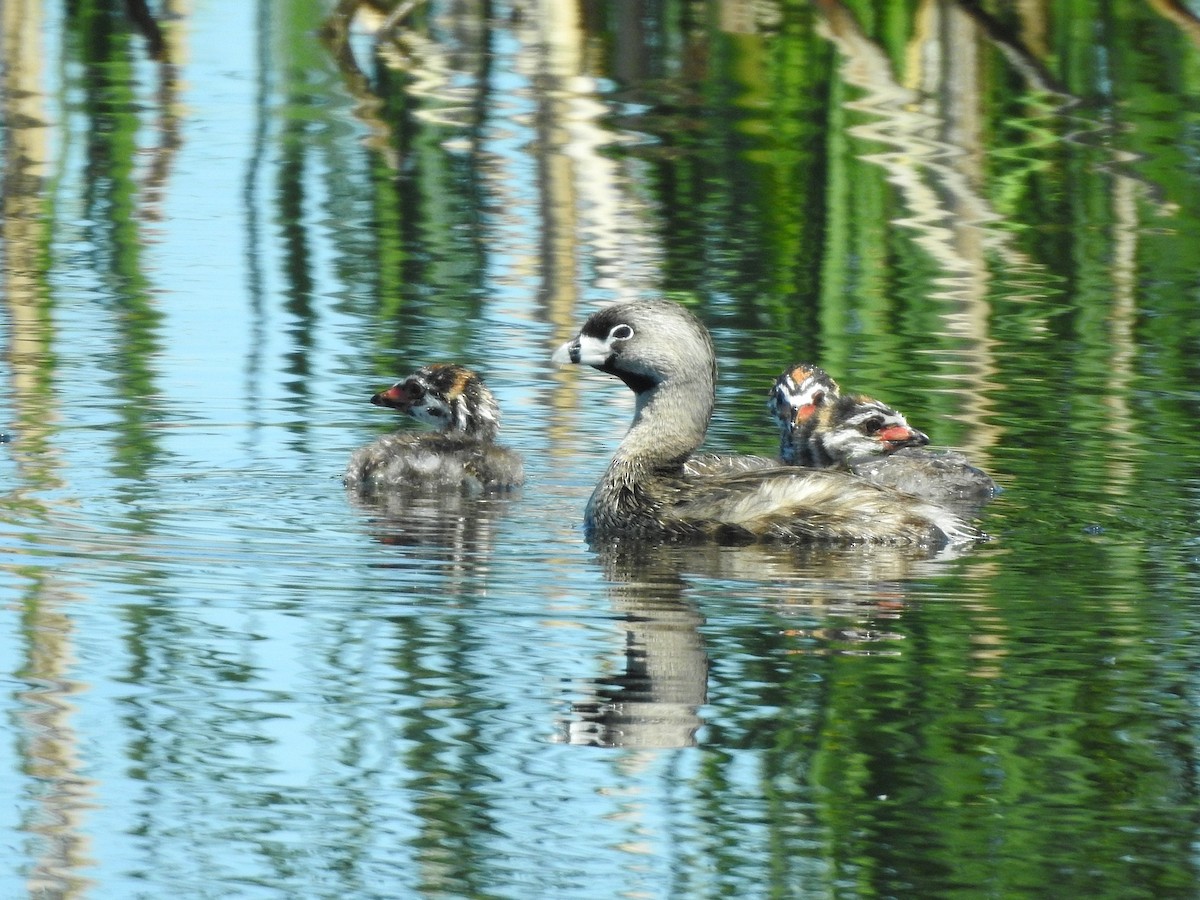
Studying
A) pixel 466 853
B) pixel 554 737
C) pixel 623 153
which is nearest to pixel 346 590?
pixel 554 737

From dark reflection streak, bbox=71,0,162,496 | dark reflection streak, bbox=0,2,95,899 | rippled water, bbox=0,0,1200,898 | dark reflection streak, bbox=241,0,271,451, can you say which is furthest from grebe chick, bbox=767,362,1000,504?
dark reflection streak, bbox=0,2,95,899

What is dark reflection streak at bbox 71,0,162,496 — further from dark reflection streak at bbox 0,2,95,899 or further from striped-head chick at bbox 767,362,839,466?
striped-head chick at bbox 767,362,839,466

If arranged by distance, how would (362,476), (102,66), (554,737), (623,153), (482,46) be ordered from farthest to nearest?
1. (482,46)
2. (102,66)
3. (623,153)
4. (362,476)
5. (554,737)

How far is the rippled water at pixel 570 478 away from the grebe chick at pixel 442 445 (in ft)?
0.57

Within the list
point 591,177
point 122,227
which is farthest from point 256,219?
point 591,177

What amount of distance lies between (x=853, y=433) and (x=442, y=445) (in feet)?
5.33

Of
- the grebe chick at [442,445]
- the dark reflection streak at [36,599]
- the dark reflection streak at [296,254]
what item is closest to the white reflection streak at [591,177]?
the dark reflection streak at [296,254]

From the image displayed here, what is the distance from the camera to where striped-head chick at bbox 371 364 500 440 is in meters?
9.83

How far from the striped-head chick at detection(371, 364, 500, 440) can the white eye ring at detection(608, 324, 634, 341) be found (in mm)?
851

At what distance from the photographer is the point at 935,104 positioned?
18812 millimetres

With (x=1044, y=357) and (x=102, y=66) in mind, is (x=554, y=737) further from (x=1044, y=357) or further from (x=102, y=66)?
(x=102, y=66)

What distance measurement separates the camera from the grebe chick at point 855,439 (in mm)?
9411

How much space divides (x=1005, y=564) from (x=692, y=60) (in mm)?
13118

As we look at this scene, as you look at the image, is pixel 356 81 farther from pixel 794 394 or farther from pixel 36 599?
pixel 36 599
